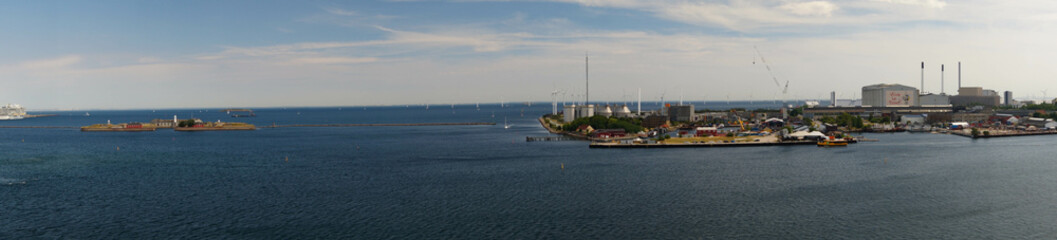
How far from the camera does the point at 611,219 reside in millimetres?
24188

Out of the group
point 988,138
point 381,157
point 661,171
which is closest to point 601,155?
point 661,171

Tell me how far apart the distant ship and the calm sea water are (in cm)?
14510

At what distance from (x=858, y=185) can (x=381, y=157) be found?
32028mm

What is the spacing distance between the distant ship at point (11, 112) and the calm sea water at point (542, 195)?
14510 cm

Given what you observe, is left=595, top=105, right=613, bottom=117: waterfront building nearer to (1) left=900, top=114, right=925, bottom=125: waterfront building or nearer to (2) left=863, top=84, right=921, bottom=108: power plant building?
(1) left=900, top=114, right=925, bottom=125: waterfront building

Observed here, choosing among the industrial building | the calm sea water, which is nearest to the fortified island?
the calm sea water

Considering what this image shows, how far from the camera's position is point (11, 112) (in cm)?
16612

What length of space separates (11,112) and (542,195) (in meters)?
190

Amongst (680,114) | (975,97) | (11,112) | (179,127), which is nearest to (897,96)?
(975,97)

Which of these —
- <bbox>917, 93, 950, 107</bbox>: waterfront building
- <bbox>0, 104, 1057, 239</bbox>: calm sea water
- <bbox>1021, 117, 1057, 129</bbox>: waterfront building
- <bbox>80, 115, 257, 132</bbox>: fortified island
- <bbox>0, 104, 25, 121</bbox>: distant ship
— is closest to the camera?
<bbox>0, 104, 1057, 239</bbox>: calm sea water

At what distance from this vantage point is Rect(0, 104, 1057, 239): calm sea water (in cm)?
2261

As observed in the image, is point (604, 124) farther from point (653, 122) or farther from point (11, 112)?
point (11, 112)

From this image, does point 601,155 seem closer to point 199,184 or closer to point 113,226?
point 199,184

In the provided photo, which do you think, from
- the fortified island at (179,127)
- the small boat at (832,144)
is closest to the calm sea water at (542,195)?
the small boat at (832,144)
